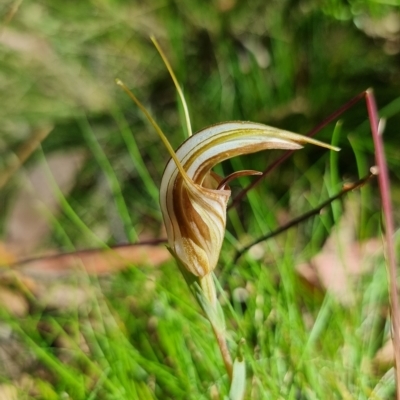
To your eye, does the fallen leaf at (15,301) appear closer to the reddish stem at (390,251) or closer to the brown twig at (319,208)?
the brown twig at (319,208)

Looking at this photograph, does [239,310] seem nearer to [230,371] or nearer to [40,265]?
[230,371]

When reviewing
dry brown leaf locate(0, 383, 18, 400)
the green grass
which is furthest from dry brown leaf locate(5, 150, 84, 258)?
dry brown leaf locate(0, 383, 18, 400)

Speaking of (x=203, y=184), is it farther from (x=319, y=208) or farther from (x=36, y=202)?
(x=36, y=202)

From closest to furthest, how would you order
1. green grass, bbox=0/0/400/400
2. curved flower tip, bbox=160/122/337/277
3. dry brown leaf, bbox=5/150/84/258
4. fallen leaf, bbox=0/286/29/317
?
curved flower tip, bbox=160/122/337/277 → green grass, bbox=0/0/400/400 → fallen leaf, bbox=0/286/29/317 → dry brown leaf, bbox=5/150/84/258

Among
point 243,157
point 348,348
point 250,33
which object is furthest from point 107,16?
point 348,348

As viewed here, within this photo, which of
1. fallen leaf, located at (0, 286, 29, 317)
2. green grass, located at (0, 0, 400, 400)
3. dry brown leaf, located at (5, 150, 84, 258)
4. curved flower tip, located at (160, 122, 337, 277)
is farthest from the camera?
dry brown leaf, located at (5, 150, 84, 258)

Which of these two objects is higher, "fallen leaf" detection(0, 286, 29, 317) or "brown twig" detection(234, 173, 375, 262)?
"brown twig" detection(234, 173, 375, 262)

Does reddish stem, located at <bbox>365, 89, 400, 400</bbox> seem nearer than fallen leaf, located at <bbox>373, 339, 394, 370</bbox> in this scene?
Yes

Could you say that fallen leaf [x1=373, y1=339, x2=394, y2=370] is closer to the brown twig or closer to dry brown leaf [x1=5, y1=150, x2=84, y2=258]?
the brown twig

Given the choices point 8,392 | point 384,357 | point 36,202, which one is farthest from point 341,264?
point 36,202
